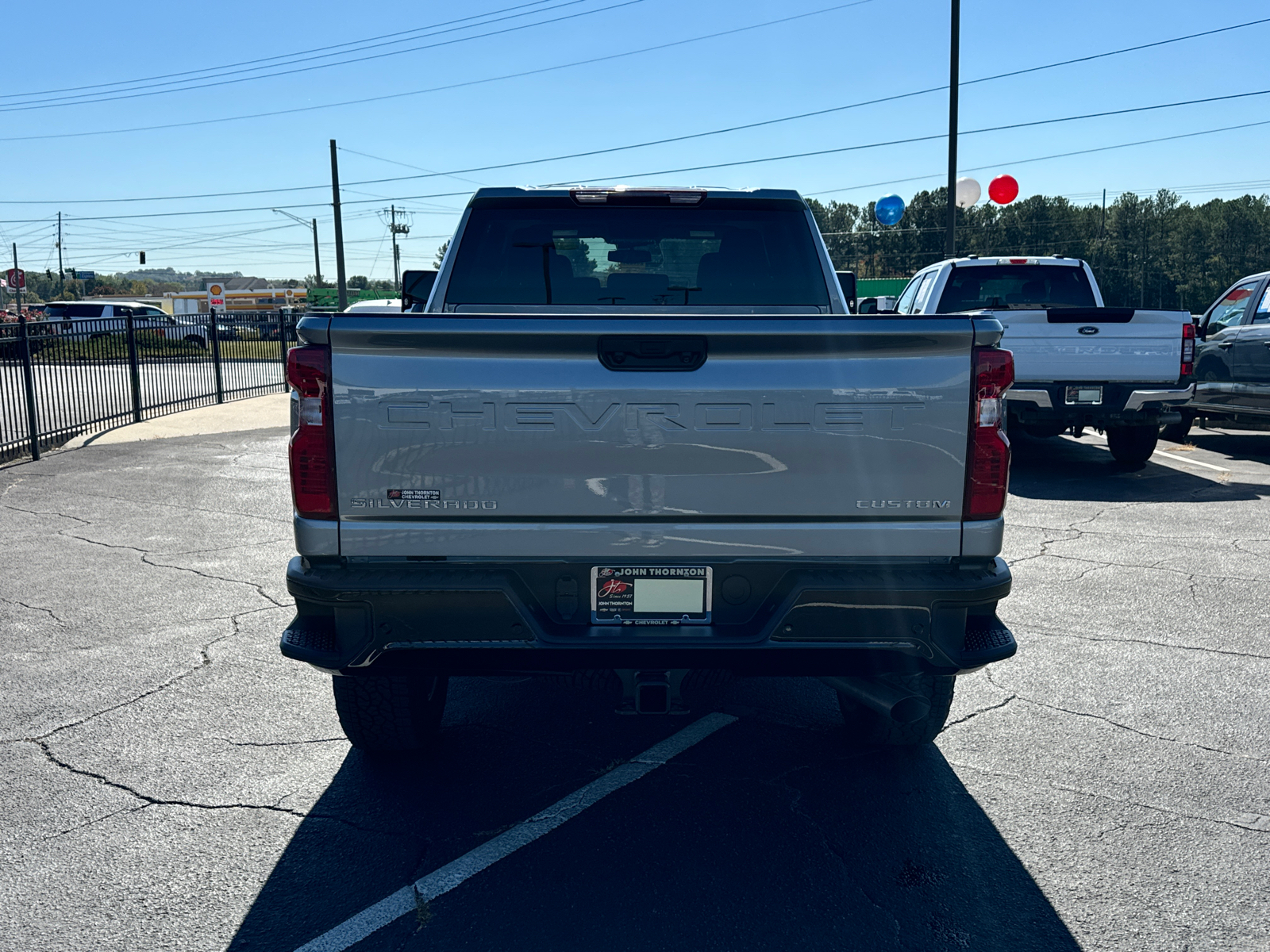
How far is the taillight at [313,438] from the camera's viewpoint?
3047mm

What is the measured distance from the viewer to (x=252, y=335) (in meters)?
22.7

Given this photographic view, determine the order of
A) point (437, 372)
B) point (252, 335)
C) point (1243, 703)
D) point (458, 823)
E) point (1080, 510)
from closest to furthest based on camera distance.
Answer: point (437, 372), point (458, 823), point (1243, 703), point (1080, 510), point (252, 335)

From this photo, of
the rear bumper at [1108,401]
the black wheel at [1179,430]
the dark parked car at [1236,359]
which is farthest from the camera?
the black wheel at [1179,430]

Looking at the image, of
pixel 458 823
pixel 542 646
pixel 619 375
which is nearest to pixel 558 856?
pixel 458 823

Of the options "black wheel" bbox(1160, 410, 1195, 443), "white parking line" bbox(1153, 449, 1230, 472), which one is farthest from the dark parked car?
"white parking line" bbox(1153, 449, 1230, 472)

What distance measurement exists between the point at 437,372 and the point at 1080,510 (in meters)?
7.85

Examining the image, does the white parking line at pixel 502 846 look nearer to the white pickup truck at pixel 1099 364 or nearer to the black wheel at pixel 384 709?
the black wheel at pixel 384 709

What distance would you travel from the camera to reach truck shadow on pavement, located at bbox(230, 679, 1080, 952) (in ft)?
9.60

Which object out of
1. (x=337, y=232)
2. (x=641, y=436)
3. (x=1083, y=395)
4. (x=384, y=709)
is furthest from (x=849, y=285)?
(x=337, y=232)

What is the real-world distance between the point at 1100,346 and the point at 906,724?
787cm

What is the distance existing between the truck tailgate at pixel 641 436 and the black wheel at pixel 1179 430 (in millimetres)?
12054

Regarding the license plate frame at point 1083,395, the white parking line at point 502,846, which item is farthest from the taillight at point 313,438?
the license plate frame at point 1083,395

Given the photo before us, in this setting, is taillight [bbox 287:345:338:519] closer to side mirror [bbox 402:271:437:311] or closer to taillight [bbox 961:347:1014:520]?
taillight [bbox 961:347:1014:520]

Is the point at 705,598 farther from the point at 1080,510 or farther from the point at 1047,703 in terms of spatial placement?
the point at 1080,510
